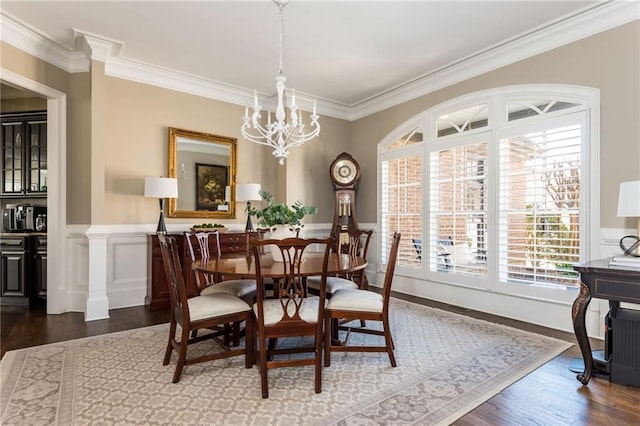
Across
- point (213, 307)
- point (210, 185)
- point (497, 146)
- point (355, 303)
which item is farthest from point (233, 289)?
point (497, 146)

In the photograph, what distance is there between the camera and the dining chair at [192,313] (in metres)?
2.26

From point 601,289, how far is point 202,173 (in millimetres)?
4475

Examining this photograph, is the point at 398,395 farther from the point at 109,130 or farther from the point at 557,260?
the point at 109,130

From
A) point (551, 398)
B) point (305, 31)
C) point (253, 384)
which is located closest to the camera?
point (551, 398)

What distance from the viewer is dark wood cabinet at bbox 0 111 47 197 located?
462cm

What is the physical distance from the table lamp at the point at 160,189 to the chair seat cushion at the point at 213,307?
1.96 meters

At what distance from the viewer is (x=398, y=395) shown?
6.88 feet

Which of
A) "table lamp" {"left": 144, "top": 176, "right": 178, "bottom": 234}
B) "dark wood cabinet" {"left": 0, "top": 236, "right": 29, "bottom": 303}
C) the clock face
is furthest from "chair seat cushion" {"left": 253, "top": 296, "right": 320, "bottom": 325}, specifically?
"dark wood cabinet" {"left": 0, "top": 236, "right": 29, "bottom": 303}

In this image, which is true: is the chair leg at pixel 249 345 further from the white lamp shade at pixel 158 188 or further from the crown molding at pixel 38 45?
the crown molding at pixel 38 45

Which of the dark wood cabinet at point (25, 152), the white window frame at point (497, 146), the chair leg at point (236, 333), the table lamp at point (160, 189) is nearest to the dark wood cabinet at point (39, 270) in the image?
the dark wood cabinet at point (25, 152)

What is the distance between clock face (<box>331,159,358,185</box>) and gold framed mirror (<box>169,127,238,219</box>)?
1.54m

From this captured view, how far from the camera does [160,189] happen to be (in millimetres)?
4043

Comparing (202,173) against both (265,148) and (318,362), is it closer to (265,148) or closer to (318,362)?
(265,148)

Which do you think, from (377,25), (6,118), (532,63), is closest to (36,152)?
(6,118)
